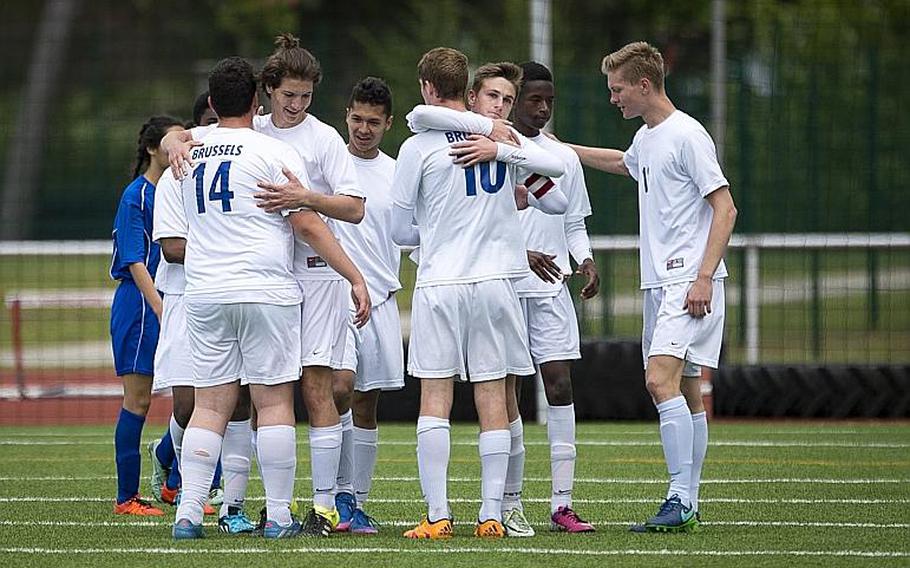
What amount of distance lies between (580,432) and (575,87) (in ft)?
12.2

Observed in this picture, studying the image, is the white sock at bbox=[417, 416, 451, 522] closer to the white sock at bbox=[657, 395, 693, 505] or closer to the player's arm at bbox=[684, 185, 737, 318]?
the white sock at bbox=[657, 395, 693, 505]

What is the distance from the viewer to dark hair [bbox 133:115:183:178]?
8648 mm

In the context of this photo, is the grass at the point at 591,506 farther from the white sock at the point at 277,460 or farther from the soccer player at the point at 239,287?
the soccer player at the point at 239,287

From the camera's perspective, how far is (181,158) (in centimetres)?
709

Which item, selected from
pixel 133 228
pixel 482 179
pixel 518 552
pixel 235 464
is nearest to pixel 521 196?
pixel 482 179

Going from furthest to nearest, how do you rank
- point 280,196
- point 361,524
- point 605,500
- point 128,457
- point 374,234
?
point 605,500 → point 128,457 → point 374,234 → point 361,524 → point 280,196

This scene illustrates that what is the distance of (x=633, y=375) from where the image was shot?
13406mm

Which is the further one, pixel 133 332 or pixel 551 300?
pixel 133 332

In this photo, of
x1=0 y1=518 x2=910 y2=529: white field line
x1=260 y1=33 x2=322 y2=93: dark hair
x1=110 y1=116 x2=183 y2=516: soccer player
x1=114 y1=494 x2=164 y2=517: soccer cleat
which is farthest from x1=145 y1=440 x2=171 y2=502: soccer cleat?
x1=260 y1=33 x2=322 y2=93: dark hair

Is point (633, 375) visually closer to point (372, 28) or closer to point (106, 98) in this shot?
point (106, 98)

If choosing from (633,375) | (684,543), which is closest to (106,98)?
(633,375)

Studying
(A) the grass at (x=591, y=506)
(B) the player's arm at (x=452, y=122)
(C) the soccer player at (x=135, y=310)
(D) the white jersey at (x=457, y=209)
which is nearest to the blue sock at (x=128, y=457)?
(C) the soccer player at (x=135, y=310)

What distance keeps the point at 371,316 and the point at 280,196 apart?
1128 millimetres

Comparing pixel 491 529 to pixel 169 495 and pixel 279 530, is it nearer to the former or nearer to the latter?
pixel 279 530
